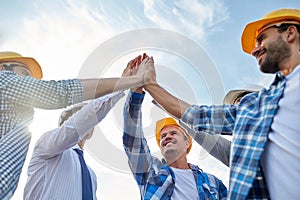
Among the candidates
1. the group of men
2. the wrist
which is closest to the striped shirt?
the group of men

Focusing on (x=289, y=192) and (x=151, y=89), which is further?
(x=151, y=89)

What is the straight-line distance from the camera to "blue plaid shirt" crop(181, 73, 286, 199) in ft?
9.20

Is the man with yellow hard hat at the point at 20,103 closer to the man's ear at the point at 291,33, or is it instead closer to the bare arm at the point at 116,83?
the bare arm at the point at 116,83

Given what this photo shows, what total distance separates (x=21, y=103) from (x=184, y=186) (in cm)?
255

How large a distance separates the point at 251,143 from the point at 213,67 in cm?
206

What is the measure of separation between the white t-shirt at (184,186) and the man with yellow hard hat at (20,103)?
1.81 meters

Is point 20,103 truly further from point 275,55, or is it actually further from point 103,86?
point 275,55

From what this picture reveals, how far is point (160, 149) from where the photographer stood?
230 inches

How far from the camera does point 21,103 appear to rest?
3387mm

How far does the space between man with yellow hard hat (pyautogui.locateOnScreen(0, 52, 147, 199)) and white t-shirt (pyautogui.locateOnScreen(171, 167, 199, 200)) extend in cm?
181

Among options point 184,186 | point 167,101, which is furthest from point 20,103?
point 184,186

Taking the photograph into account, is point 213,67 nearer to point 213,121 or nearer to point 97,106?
point 213,121

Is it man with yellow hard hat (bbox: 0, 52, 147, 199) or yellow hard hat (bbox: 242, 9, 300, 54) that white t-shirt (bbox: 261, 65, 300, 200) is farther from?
man with yellow hard hat (bbox: 0, 52, 147, 199)

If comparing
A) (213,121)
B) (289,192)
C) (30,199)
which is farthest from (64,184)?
(289,192)
